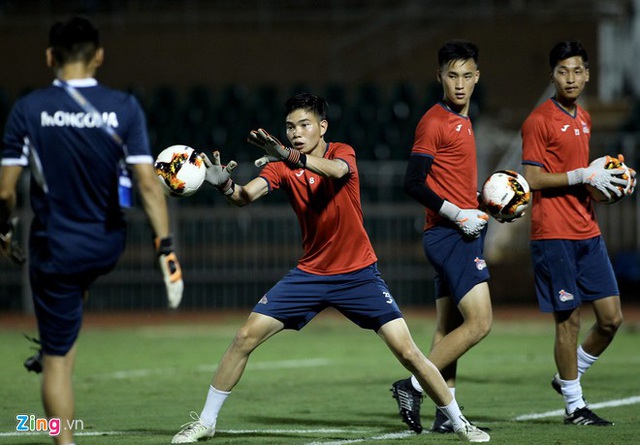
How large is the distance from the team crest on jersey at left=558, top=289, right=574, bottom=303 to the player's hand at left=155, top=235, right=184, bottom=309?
3.49 metres

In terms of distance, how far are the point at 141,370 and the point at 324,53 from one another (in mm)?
15657

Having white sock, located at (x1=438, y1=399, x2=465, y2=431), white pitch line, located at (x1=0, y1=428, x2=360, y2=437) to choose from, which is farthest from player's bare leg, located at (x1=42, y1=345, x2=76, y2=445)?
white sock, located at (x1=438, y1=399, x2=465, y2=431)

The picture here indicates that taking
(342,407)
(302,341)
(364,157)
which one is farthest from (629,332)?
(342,407)

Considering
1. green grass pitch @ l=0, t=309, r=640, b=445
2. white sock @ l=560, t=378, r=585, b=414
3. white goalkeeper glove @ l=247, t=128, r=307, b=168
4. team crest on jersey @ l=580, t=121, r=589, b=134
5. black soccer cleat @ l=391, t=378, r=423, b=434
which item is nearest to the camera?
white goalkeeper glove @ l=247, t=128, r=307, b=168

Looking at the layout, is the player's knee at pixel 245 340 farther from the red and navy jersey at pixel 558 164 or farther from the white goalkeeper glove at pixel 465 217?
the red and navy jersey at pixel 558 164

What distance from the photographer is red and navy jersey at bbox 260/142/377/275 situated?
806 centimetres

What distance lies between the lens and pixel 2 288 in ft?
69.6

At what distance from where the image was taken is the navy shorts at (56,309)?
252 inches

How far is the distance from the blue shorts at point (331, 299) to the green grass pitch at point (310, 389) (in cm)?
80

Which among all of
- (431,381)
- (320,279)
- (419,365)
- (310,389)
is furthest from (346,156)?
(310,389)

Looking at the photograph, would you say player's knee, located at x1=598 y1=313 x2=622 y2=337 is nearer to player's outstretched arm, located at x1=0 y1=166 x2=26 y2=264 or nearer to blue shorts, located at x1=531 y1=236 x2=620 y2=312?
blue shorts, located at x1=531 y1=236 x2=620 y2=312

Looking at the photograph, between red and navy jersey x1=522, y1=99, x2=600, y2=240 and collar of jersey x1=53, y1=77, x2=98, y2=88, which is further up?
collar of jersey x1=53, y1=77, x2=98, y2=88

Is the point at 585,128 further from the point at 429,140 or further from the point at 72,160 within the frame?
the point at 72,160

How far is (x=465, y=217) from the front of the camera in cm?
847
